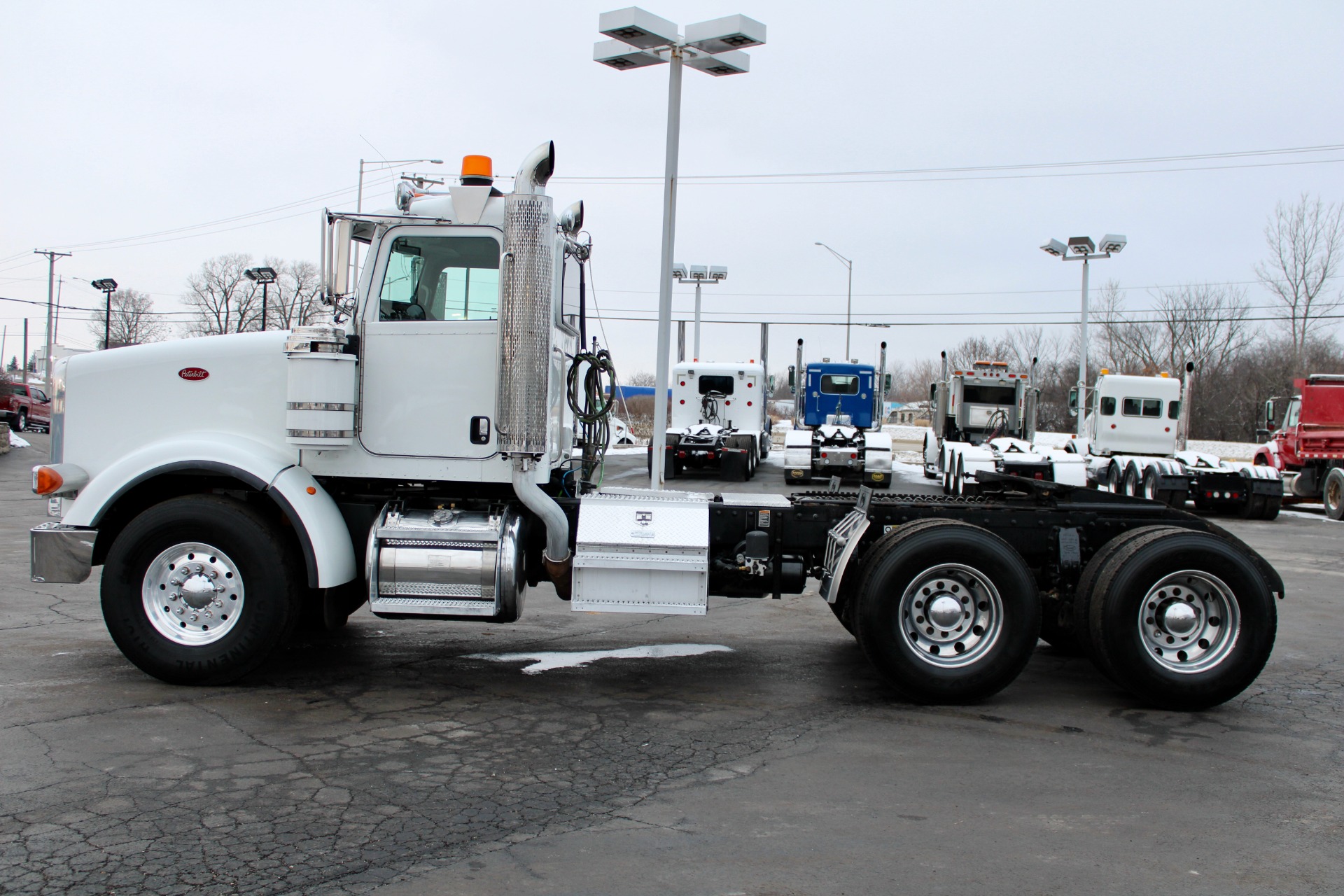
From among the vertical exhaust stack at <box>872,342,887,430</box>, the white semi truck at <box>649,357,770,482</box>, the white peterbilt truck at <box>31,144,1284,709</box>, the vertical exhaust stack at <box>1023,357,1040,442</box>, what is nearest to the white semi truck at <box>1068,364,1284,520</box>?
the vertical exhaust stack at <box>1023,357,1040,442</box>

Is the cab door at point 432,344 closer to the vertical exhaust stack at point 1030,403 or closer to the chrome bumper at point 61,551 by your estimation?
the chrome bumper at point 61,551

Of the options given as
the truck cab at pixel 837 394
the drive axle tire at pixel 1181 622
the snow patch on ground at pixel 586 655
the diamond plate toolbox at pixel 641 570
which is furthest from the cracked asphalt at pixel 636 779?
the truck cab at pixel 837 394

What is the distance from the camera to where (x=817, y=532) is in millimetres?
6797

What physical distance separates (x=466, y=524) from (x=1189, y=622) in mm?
4601

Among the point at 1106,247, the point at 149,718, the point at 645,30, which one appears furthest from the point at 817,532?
the point at 1106,247

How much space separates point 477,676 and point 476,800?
89.0 inches

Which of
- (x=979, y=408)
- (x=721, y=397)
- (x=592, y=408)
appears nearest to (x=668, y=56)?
(x=592, y=408)

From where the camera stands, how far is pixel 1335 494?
21.4 m

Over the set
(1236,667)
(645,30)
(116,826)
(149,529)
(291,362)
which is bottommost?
(116,826)

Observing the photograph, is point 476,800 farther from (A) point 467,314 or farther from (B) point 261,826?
(A) point 467,314

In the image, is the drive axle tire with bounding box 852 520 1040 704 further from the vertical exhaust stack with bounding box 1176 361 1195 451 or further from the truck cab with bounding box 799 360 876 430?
the truck cab with bounding box 799 360 876 430

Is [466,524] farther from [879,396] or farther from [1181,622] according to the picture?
[879,396]

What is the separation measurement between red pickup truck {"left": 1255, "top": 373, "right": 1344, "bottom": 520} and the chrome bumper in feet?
75.4

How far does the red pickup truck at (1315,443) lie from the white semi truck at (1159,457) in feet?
3.01
